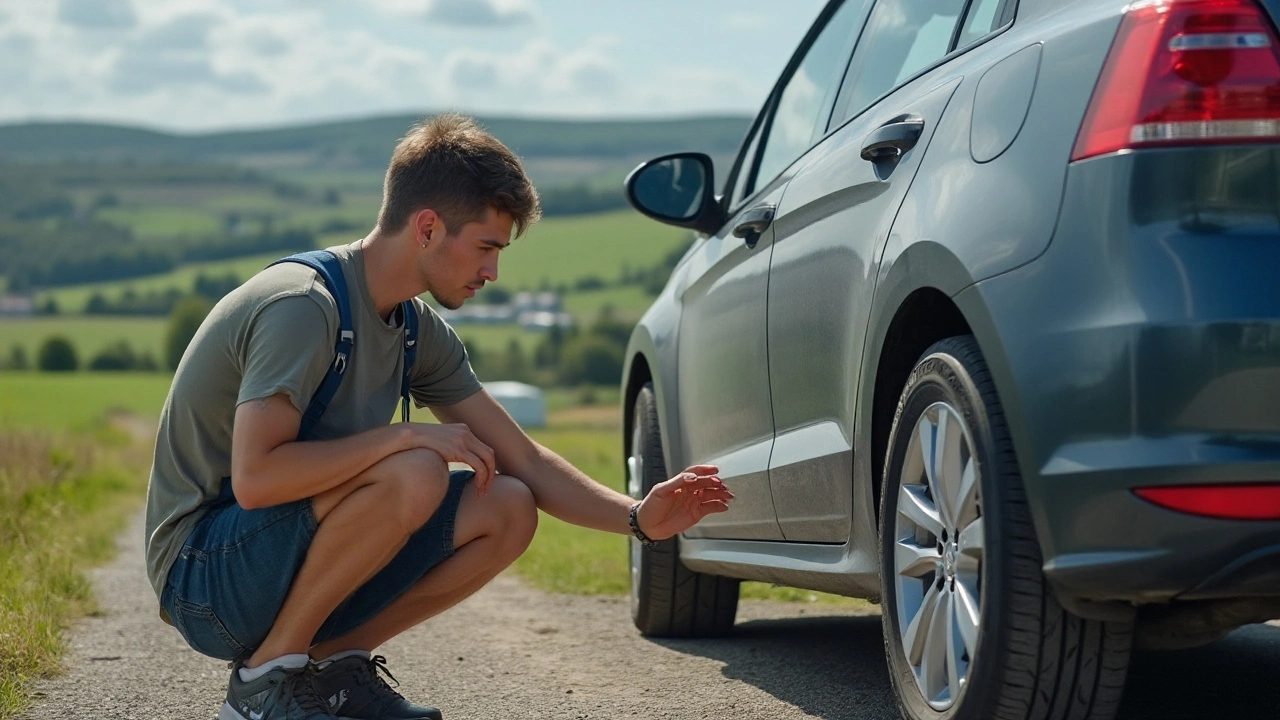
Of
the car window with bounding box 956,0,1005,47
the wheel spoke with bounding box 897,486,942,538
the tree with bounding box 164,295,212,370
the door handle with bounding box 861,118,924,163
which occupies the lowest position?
the tree with bounding box 164,295,212,370

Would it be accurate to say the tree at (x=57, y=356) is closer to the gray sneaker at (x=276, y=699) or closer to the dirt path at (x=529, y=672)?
the dirt path at (x=529, y=672)

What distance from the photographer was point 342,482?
344 centimetres

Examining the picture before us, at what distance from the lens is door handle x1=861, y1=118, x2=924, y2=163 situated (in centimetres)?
310

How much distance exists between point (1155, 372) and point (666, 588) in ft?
10.2

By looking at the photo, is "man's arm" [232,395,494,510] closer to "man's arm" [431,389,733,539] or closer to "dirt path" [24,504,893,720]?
"man's arm" [431,389,733,539]

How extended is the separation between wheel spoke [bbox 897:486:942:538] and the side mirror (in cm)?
214

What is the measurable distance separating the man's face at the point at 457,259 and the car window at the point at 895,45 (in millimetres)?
1024

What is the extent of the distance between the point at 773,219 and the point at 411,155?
1050 millimetres

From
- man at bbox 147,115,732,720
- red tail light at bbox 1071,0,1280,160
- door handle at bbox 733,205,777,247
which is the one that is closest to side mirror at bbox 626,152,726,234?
door handle at bbox 733,205,777,247

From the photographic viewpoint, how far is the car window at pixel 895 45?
3521mm

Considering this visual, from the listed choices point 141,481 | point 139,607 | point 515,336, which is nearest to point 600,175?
point 515,336

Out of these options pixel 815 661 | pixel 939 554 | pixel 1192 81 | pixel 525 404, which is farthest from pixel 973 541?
pixel 525 404

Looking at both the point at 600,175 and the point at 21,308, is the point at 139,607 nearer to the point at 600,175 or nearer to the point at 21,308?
the point at 21,308

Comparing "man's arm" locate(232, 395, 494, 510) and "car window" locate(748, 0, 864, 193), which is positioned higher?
"car window" locate(748, 0, 864, 193)
